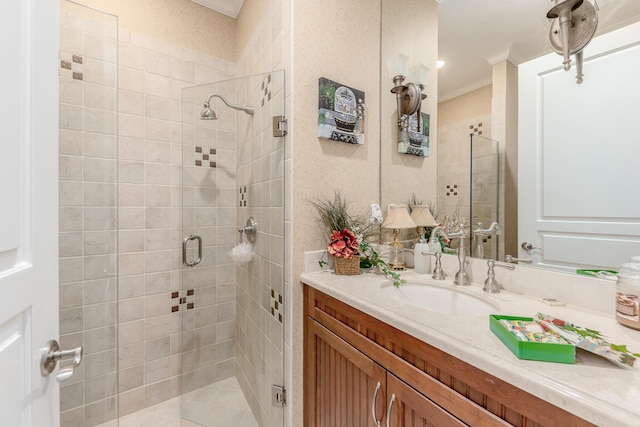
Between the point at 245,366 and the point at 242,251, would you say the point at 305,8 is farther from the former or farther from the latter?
the point at 245,366

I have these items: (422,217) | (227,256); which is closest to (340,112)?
(422,217)

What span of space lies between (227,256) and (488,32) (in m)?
1.78

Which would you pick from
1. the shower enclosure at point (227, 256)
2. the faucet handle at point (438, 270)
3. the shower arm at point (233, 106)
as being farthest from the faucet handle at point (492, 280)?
the shower arm at point (233, 106)

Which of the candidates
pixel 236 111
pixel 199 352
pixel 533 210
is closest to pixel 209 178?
pixel 236 111

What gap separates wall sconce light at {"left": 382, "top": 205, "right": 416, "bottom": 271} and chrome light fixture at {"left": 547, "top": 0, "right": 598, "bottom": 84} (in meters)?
0.81

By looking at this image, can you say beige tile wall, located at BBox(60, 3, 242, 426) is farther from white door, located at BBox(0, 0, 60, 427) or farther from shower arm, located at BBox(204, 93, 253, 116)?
white door, located at BBox(0, 0, 60, 427)

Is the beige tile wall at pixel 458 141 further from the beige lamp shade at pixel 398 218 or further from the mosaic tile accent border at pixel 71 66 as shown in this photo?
the mosaic tile accent border at pixel 71 66

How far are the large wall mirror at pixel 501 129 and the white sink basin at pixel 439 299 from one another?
0.23 m

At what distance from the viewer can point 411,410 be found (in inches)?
30.0

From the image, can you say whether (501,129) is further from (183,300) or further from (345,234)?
(183,300)

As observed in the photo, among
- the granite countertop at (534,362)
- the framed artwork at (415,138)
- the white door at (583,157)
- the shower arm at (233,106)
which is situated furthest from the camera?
the shower arm at (233,106)

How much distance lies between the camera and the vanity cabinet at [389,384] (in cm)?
57

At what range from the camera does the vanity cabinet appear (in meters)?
0.57

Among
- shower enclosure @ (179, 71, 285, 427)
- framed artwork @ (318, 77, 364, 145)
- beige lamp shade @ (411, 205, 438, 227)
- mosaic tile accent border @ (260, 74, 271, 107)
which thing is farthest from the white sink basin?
mosaic tile accent border @ (260, 74, 271, 107)
